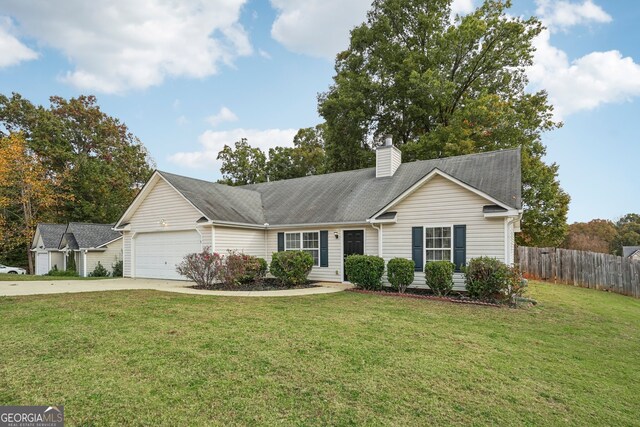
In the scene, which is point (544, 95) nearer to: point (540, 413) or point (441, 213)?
point (441, 213)

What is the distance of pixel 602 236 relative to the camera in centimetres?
4681

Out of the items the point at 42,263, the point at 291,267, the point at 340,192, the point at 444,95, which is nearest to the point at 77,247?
the point at 42,263

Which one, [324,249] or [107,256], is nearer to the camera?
[324,249]

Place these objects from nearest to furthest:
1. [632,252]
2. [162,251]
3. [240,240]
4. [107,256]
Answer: [240,240] < [162,251] < [107,256] < [632,252]

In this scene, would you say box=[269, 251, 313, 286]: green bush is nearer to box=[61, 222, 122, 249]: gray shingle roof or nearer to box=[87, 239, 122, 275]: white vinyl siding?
box=[87, 239, 122, 275]: white vinyl siding

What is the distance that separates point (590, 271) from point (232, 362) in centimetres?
1813

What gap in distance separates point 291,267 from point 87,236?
18.0 m

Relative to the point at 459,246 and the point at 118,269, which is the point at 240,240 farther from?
the point at 118,269

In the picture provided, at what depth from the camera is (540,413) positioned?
11.9ft

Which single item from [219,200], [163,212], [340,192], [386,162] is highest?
[386,162]

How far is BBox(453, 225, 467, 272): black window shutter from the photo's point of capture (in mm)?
11266

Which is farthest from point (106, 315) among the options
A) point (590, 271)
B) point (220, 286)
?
point (590, 271)

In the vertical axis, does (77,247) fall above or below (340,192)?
below

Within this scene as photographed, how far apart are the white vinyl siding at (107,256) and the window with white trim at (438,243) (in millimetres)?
18926
